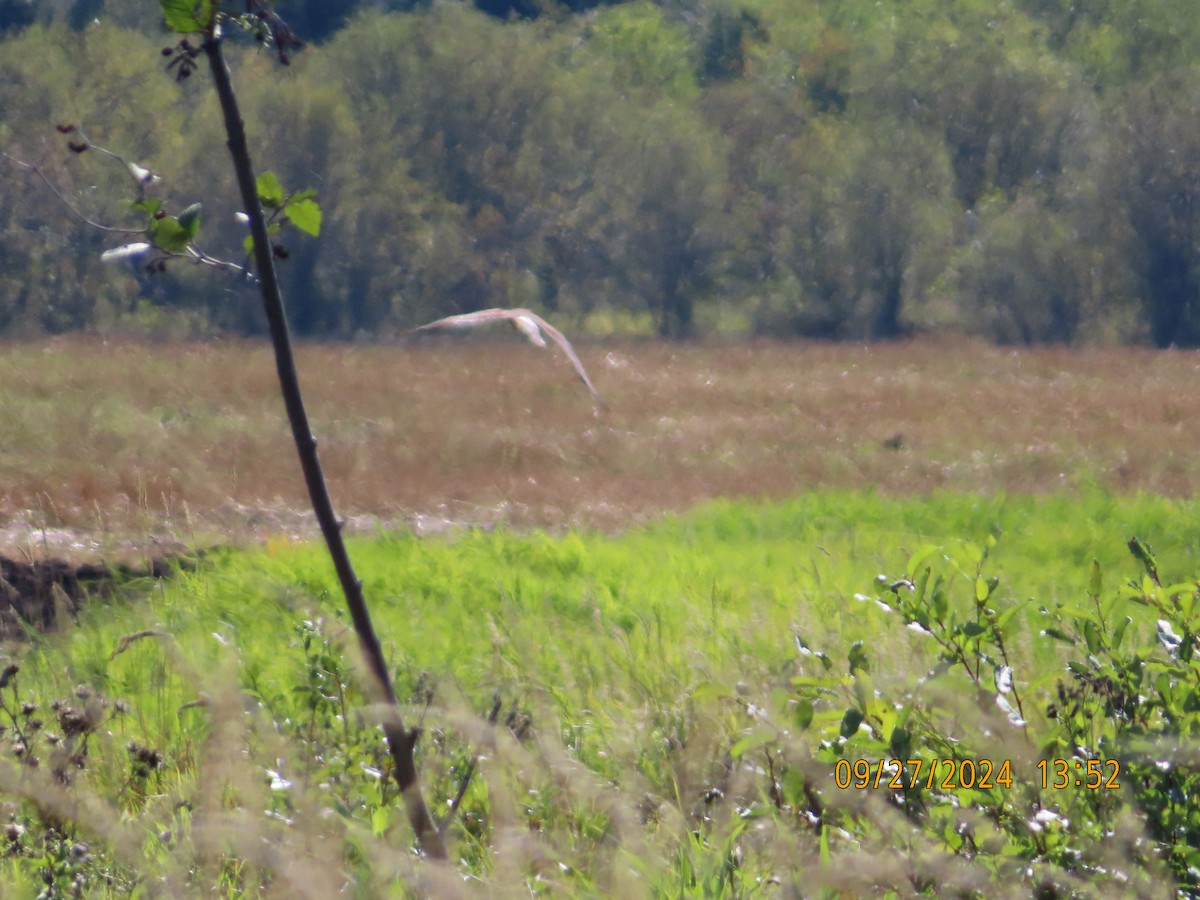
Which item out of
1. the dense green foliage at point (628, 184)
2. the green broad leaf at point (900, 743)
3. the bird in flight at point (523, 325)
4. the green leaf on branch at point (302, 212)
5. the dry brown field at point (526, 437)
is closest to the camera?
the bird in flight at point (523, 325)

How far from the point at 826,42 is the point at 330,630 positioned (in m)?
51.7

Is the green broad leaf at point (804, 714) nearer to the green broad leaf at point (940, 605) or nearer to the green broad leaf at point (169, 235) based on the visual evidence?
the green broad leaf at point (940, 605)

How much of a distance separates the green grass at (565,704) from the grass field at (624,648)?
2 centimetres

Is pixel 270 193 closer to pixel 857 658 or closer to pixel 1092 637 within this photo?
pixel 857 658

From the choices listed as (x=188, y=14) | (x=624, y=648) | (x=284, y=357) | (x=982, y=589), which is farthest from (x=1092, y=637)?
(x=624, y=648)

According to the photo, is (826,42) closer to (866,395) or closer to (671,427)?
(866,395)

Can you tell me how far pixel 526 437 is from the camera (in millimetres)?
16109

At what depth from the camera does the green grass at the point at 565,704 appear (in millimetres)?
2340

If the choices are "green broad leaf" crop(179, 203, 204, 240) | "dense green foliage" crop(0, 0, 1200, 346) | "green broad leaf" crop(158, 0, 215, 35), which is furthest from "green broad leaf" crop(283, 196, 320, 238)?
"dense green foliage" crop(0, 0, 1200, 346)

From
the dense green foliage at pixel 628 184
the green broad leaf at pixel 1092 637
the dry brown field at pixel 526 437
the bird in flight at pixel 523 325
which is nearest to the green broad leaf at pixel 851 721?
the green broad leaf at pixel 1092 637

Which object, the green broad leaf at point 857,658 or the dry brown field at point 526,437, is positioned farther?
the dry brown field at point 526,437
